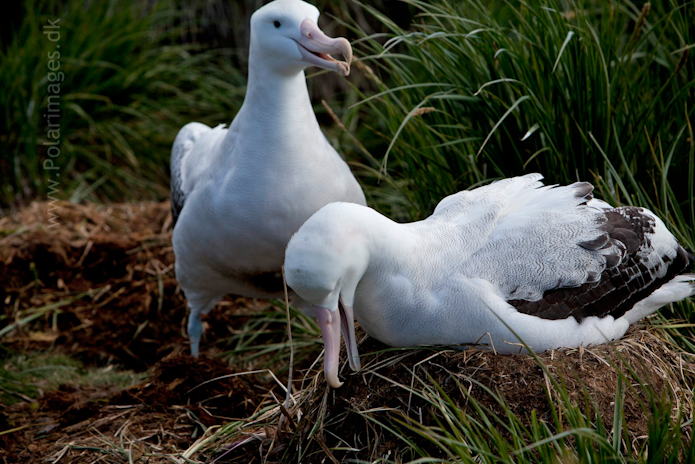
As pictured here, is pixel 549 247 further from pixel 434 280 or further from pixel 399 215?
pixel 399 215

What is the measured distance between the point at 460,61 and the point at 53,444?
2852 millimetres

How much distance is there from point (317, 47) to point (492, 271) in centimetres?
141

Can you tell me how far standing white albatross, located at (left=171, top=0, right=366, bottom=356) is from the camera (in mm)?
3713

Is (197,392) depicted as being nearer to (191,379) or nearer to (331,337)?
(191,379)

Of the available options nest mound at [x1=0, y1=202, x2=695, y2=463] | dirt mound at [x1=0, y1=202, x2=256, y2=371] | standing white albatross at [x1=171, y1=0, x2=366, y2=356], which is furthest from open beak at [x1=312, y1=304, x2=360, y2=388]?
dirt mound at [x1=0, y1=202, x2=256, y2=371]

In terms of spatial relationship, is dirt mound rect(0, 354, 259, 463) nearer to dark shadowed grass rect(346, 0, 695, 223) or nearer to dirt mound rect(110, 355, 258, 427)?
dirt mound rect(110, 355, 258, 427)

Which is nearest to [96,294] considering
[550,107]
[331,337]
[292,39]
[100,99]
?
[100,99]

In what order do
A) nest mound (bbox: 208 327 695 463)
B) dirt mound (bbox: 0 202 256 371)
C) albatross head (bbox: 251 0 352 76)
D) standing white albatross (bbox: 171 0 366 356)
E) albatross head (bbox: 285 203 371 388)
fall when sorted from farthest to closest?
1. dirt mound (bbox: 0 202 256 371)
2. standing white albatross (bbox: 171 0 366 356)
3. albatross head (bbox: 251 0 352 76)
4. nest mound (bbox: 208 327 695 463)
5. albatross head (bbox: 285 203 371 388)

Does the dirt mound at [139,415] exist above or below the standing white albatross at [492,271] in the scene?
below

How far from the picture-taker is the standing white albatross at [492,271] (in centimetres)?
282

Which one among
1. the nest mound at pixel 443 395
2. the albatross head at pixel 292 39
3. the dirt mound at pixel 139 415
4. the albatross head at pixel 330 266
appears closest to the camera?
the albatross head at pixel 330 266

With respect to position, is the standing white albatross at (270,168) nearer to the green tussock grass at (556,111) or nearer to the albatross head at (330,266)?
the green tussock grass at (556,111)

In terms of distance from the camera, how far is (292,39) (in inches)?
145

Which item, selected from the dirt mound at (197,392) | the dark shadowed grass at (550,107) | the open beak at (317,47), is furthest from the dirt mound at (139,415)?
the open beak at (317,47)
